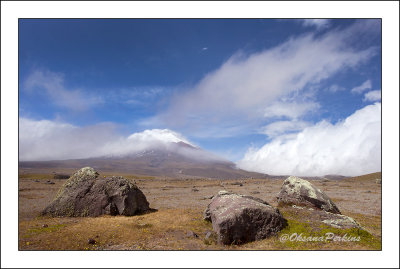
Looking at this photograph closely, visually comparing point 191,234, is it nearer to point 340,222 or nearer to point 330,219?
point 330,219

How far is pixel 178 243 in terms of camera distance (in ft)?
44.5

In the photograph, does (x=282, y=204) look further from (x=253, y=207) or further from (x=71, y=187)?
(x=71, y=187)

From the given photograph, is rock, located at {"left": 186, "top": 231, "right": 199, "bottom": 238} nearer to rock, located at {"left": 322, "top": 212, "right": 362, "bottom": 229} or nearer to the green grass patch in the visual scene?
rock, located at {"left": 322, "top": 212, "right": 362, "bottom": 229}

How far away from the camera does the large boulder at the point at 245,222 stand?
13.5 metres

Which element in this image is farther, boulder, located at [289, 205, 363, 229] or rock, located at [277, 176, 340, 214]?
rock, located at [277, 176, 340, 214]

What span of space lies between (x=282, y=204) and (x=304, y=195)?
2.23 meters

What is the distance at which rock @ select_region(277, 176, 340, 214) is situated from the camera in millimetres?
21016

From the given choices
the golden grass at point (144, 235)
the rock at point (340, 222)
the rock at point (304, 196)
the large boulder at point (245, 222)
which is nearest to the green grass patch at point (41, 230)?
the golden grass at point (144, 235)

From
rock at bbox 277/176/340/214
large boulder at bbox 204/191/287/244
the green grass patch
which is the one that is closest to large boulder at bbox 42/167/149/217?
the green grass patch

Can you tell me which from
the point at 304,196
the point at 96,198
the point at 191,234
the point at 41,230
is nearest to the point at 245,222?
the point at 191,234

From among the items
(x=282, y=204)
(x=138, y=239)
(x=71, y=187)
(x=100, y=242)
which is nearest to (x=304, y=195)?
(x=282, y=204)

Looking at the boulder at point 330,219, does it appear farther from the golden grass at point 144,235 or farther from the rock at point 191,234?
the rock at point 191,234

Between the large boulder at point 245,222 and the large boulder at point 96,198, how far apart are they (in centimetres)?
890

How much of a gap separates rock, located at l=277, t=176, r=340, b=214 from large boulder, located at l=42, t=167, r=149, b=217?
13.4m
